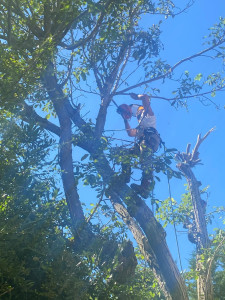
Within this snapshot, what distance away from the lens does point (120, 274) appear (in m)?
3.88

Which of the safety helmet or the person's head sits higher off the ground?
the safety helmet

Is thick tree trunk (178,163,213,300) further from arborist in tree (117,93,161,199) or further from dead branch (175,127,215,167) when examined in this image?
arborist in tree (117,93,161,199)

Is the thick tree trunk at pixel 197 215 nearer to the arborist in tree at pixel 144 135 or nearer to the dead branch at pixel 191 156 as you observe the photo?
the dead branch at pixel 191 156

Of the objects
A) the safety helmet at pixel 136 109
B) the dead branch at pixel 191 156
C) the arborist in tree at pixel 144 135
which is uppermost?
the dead branch at pixel 191 156

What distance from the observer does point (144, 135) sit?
21.2 ft

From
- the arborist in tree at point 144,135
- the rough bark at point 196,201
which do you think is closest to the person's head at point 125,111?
the arborist in tree at point 144,135

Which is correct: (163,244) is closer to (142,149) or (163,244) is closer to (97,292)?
(142,149)

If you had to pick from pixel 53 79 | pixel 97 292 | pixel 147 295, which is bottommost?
pixel 97 292

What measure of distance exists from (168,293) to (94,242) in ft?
4.27

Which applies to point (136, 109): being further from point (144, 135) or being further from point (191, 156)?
point (191, 156)

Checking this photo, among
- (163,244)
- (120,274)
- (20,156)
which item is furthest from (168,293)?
(20,156)

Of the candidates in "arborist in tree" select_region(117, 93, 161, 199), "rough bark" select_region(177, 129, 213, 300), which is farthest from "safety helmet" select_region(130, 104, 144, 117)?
"rough bark" select_region(177, 129, 213, 300)

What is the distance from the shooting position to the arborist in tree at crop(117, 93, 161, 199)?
5582 mm

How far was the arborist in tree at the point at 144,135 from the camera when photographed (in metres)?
5.58
